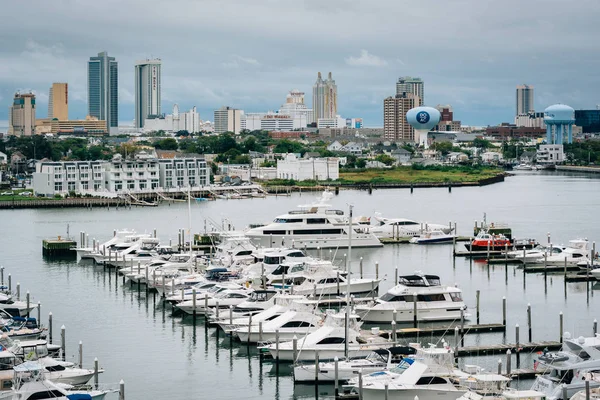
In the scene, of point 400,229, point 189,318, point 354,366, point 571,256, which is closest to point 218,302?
point 189,318

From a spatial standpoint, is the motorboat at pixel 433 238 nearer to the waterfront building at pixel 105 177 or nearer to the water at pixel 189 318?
the water at pixel 189 318

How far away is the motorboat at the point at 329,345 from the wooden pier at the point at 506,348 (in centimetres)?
182

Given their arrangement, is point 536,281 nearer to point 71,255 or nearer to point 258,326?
Result: point 258,326

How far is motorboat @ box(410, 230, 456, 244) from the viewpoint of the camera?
45531 millimetres

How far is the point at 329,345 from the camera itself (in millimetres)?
22047

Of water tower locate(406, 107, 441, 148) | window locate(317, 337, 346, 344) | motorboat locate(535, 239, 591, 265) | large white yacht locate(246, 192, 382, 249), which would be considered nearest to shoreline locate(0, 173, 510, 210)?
large white yacht locate(246, 192, 382, 249)

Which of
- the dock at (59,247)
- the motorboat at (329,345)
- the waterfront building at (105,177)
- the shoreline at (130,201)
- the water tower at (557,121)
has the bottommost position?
the motorboat at (329,345)

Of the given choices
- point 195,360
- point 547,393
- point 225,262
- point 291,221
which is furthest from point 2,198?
point 547,393

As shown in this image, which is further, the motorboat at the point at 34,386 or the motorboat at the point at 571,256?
the motorboat at the point at 571,256

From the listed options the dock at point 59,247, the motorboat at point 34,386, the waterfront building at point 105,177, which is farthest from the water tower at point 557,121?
the motorboat at point 34,386

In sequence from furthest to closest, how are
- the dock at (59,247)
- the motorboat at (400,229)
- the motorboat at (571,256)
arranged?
the motorboat at (400,229) < the dock at (59,247) < the motorboat at (571,256)

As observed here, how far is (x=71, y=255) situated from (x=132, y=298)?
11885 mm

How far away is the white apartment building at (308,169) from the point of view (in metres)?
97.7

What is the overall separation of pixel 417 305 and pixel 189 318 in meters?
6.05
